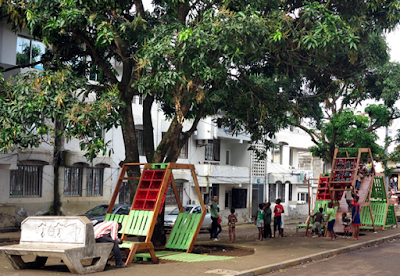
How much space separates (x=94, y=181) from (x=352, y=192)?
13.4m

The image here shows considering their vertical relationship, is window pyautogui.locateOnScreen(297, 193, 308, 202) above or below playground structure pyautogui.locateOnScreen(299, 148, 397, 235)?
below

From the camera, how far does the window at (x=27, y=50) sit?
69.3 ft

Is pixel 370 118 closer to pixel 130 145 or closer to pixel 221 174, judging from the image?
pixel 221 174

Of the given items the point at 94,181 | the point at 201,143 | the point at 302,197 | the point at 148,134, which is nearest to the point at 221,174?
the point at 201,143

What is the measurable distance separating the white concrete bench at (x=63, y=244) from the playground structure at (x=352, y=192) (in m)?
11.6

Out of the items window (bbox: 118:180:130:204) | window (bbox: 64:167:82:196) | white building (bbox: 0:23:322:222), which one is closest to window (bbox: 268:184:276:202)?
white building (bbox: 0:23:322:222)

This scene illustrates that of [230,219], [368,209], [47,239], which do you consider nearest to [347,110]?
[368,209]

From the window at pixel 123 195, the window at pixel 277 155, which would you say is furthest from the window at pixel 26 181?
the window at pixel 277 155

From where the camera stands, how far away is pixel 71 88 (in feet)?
40.8

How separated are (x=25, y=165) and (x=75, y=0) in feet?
38.2

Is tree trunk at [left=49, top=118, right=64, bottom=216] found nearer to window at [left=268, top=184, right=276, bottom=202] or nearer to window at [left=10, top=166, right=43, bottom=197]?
window at [left=10, top=166, right=43, bottom=197]

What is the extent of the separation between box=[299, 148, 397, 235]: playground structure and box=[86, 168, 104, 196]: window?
11.3 metres

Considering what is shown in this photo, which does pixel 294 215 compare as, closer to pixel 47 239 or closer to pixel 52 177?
pixel 52 177

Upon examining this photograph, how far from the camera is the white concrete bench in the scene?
9492mm
